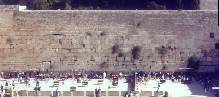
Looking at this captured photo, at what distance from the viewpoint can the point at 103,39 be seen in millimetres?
26922

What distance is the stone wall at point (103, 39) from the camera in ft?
87.2

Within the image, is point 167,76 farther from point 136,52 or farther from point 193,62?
point 136,52

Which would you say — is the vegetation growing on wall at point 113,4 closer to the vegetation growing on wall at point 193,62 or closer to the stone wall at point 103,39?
the stone wall at point 103,39

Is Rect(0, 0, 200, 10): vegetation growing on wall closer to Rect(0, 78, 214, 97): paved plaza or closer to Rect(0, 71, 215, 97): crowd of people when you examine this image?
Rect(0, 71, 215, 97): crowd of people

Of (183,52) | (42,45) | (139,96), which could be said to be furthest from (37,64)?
(183,52)

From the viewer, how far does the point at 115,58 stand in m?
27.2

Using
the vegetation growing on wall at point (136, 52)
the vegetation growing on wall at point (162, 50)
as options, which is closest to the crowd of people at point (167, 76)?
the vegetation growing on wall at point (136, 52)

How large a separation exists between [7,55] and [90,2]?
5055 millimetres

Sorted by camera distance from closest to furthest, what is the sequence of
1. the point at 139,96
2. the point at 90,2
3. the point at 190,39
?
the point at 139,96
the point at 190,39
the point at 90,2

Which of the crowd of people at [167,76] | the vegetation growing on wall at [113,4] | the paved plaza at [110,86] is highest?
the vegetation growing on wall at [113,4]

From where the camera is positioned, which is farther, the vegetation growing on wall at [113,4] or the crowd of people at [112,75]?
the vegetation growing on wall at [113,4]

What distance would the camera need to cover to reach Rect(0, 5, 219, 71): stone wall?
26578 mm

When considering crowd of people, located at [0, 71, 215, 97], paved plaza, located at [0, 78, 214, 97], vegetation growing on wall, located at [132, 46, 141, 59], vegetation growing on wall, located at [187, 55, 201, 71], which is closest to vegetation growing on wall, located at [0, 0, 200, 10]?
vegetation growing on wall, located at [132, 46, 141, 59]

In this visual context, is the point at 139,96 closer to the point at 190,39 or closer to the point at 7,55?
the point at 190,39
